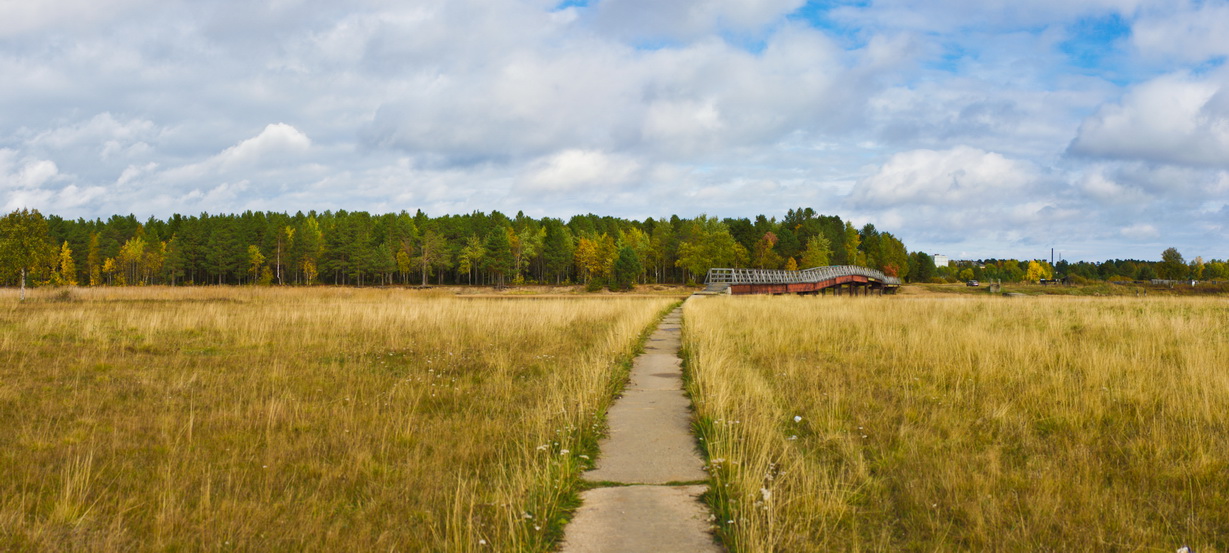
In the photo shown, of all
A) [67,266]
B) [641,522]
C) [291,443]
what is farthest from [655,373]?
[67,266]

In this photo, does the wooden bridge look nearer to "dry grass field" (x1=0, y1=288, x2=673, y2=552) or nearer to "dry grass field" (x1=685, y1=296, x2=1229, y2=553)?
"dry grass field" (x1=685, y1=296, x2=1229, y2=553)

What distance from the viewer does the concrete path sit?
433 cm

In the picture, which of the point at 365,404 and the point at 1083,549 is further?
the point at 365,404

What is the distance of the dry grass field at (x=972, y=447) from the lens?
4.56 m

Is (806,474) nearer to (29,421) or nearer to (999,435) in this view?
(999,435)

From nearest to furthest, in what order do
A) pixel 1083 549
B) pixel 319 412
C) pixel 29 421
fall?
pixel 1083 549
pixel 29 421
pixel 319 412

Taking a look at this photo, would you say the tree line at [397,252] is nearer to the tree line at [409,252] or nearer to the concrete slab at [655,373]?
the tree line at [409,252]

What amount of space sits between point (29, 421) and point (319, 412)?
3256mm

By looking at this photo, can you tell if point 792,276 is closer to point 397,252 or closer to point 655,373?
point 655,373

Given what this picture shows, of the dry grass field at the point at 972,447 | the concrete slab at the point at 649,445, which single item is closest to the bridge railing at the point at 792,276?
the dry grass field at the point at 972,447

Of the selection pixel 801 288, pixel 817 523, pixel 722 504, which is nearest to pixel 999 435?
pixel 817 523

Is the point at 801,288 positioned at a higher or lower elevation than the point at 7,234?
lower

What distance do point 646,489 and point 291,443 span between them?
409 centimetres

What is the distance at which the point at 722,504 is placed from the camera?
491 cm
